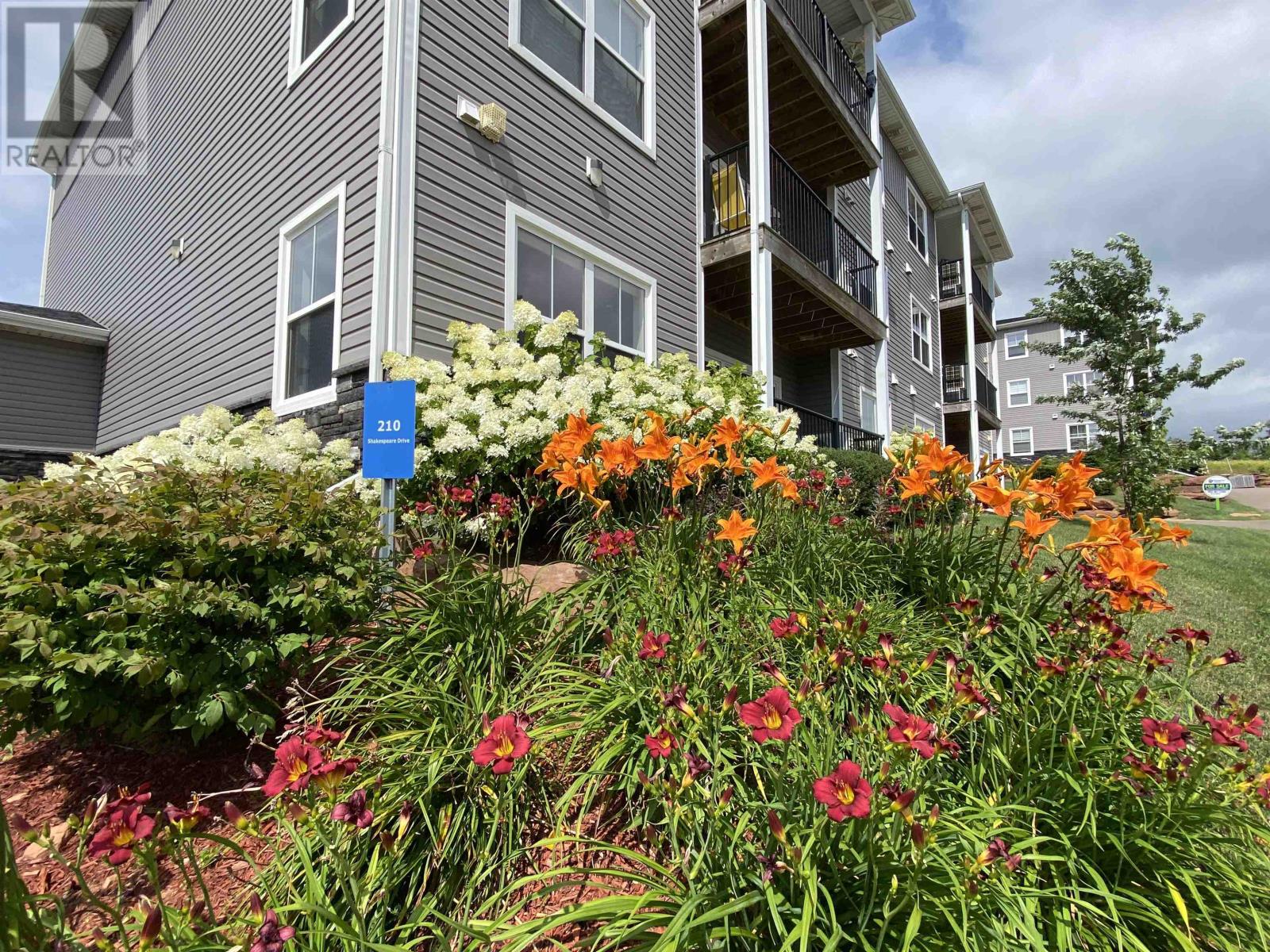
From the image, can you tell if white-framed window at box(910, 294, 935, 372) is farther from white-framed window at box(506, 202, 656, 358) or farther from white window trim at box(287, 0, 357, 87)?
white window trim at box(287, 0, 357, 87)

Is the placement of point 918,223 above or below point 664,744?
above

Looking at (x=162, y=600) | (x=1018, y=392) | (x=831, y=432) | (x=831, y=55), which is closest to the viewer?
(x=162, y=600)

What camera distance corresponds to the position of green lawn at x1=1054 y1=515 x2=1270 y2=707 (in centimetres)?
343

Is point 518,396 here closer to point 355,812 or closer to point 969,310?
point 355,812

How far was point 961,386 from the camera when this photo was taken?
1997 cm

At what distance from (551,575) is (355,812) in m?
2.50

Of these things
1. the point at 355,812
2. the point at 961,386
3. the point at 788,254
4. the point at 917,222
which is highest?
the point at 917,222

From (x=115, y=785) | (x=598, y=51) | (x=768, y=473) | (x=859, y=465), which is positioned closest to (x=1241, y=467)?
(x=859, y=465)

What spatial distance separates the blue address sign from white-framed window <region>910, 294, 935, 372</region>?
52.6 feet

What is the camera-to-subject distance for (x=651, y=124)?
762 cm

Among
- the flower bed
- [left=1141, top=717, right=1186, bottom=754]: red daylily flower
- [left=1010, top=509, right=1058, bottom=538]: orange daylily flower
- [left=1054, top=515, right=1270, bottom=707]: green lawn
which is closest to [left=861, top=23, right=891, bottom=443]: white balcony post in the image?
[left=1054, top=515, right=1270, bottom=707]: green lawn

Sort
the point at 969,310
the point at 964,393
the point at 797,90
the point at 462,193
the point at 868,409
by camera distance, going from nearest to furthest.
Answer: the point at 462,193, the point at 797,90, the point at 868,409, the point at 969,310, the point at 964,393

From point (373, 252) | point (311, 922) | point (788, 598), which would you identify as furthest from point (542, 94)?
point (311, 922)

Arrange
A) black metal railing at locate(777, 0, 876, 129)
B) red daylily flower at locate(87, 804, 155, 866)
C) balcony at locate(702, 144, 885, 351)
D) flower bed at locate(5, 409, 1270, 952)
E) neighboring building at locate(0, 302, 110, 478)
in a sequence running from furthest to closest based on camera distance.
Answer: neighboring building at locate(0, 302, 110, 478) → black metal railing at locate(777, 0, 876, 129) → balcony at locate(702, 144, 885, 351) → flower bed at locate(5, 409, 1270, 952) → red daylily flower at locate(87, 804, 155, 866)
